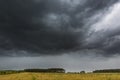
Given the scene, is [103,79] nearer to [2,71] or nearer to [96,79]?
[96,79]

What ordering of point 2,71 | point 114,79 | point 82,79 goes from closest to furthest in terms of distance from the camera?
point 114,79 < point 82,79 < point 2,71

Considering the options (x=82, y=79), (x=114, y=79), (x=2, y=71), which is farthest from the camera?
(x=2, y=71)

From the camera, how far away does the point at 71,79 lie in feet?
254

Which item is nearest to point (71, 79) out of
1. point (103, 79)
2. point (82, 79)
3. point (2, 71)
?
point (82, 79)

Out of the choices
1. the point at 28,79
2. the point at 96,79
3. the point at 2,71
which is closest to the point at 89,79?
the point at 96,79

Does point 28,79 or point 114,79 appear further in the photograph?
point 28,79

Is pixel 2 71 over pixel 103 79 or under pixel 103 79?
over

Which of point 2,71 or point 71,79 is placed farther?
point 2,71

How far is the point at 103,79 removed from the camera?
72.3 metres

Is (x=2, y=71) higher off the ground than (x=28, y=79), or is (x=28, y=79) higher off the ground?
(x=2, y=71)

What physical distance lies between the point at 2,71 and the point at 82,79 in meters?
76.5

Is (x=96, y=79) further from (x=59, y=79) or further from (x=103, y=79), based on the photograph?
(x=59, y=79)

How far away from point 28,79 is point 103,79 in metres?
23.3

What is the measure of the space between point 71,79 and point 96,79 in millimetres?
7831
